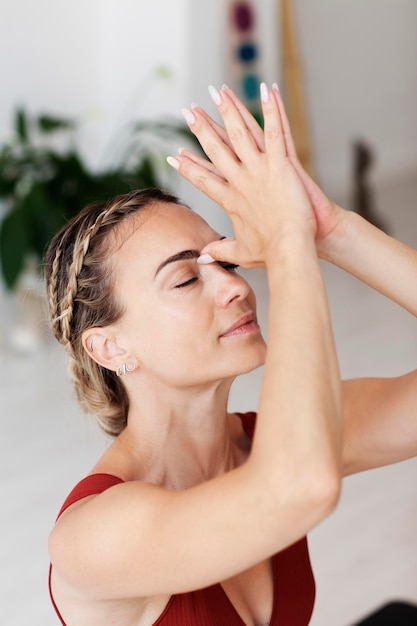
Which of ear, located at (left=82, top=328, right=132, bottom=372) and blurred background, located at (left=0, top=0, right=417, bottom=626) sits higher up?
ear, located at (left=82, top=328, right=132, bottom=372)

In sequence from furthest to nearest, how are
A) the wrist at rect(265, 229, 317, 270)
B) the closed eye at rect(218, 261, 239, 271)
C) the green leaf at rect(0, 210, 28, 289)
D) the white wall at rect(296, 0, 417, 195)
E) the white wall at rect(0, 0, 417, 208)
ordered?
the white wall at rect(296, 0, 417, 195) → the white wall at rect(0, 0, 417, 208) → the green leaf at rect(0, 210, 28, 289) → the closed eye at rect(218, 261, 239, 271) → the wrist at rect(265, 229, 317, 270)

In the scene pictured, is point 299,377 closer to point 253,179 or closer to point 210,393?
point 253,179

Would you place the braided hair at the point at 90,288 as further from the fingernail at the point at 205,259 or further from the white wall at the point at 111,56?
the white wall at the point at 111,56

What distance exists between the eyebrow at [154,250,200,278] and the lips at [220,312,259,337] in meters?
0.12

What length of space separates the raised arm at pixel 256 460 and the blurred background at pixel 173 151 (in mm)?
1431

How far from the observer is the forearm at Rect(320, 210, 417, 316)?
4.43ft

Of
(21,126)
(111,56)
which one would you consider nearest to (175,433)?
(21,126)

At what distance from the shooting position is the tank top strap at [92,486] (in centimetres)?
137

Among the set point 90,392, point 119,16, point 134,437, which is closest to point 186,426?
point 134,437

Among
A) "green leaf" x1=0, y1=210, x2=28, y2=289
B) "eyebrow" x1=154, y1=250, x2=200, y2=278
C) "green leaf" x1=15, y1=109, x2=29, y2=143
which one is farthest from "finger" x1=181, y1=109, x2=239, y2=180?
"green leaf" x1=15, y1=109, x2=29, y2=143

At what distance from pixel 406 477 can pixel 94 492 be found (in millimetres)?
2523

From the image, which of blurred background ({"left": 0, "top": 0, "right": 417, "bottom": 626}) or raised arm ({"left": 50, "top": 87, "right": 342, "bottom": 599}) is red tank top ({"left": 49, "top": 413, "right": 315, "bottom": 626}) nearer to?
raised arm ({"left": 50, "top": 87, "right": 342, "bottom": 599})

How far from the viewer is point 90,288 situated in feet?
4.94

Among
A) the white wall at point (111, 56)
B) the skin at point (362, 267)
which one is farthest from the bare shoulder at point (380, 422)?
the white wall at point (111, 56)
